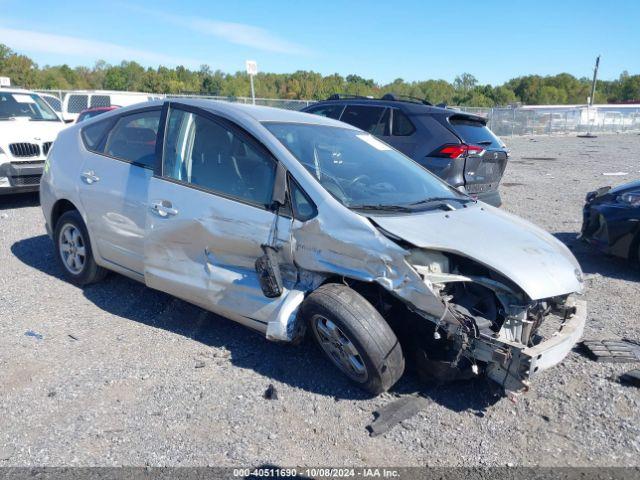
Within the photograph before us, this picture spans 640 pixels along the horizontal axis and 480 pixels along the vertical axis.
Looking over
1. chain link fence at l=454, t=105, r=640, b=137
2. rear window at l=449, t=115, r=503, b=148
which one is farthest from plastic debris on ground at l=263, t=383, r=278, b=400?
chain link fence at l=454, t=105, r=640, b=137

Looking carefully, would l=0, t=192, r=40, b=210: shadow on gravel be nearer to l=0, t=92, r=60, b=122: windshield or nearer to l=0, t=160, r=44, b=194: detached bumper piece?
l=0, t=160, r=44, b=194: detached bumper piece

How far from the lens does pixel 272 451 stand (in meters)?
2.81

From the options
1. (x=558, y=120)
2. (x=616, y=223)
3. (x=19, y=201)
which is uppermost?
(x=558, y=120)

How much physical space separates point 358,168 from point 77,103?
1723cm

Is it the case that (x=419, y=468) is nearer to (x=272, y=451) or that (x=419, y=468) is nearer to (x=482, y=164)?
(x=272, y=451)

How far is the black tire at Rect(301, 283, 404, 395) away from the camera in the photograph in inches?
122

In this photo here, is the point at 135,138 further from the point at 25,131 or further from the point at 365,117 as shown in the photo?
the point at 25,131

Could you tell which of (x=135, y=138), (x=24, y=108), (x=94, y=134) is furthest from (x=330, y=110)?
(x=24, y=108)

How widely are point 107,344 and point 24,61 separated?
63069 mm

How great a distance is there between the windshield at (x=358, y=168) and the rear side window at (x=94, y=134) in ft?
6.04

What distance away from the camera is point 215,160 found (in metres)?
3.91

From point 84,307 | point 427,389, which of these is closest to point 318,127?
point 427,389

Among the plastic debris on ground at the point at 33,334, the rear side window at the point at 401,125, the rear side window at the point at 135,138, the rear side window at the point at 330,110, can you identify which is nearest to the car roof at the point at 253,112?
the rear side window at the point at 135,138

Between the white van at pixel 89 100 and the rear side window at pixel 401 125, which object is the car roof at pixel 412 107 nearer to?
the rear side window at pixel 401 125
